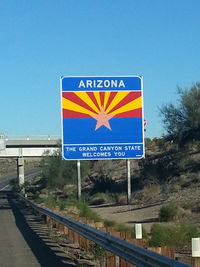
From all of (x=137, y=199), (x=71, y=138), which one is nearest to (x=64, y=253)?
(x=71, y=138)

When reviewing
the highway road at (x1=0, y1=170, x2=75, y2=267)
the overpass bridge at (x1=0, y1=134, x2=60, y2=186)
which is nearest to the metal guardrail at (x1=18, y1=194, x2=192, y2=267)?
the highway road at (x1=0, y1=170, x2=75, y2=267)

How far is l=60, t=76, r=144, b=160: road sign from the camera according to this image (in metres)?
23.9

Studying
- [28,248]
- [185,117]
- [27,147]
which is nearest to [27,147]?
[27,147]

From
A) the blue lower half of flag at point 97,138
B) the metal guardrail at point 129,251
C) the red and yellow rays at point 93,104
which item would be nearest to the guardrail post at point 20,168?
the blue lower half of flag at point 97,138

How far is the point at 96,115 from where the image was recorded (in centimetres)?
2378

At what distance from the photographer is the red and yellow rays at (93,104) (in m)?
23.9

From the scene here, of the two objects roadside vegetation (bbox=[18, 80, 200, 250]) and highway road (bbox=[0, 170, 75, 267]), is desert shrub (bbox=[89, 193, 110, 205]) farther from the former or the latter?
highway road (bbox=[0, 170, 75, 267])

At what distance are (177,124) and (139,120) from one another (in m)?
24.5

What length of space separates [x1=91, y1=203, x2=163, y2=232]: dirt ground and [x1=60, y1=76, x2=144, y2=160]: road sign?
414 cm

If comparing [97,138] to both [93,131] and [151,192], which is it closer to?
[93,131]

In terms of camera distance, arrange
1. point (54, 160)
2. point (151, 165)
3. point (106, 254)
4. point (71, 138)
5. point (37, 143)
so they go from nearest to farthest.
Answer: point (106, 254)
point (71, 138)
point (151, 165)
point (54, 160)
point (37, 143)

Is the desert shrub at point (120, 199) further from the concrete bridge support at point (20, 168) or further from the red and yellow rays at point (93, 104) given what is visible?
the concrete bridge support at point (20, 168)

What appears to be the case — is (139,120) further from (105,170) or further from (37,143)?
(37,143)

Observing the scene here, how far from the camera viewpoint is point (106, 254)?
13836 mm
